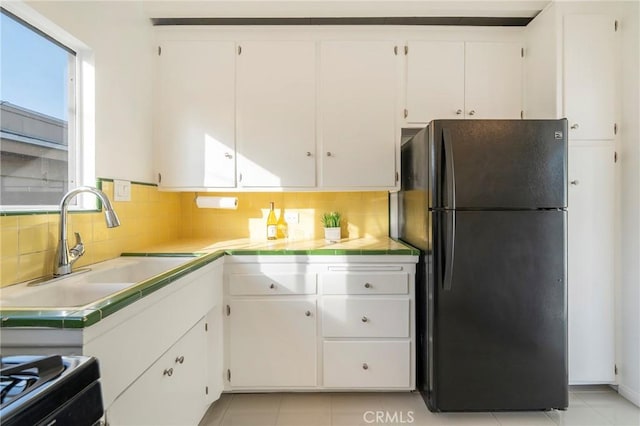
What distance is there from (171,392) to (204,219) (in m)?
1.41

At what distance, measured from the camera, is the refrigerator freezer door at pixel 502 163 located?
1643 mm

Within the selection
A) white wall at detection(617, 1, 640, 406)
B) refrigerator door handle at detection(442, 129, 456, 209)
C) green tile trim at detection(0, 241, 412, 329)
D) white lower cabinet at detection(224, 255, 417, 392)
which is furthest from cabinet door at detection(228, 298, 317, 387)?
white wall at detection(617, 1, 640, 406)

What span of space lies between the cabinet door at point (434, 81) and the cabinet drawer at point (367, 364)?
1.45 m

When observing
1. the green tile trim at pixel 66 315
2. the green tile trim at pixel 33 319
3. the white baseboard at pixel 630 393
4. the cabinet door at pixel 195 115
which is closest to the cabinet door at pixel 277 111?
the cabinet door at pixel 195 115

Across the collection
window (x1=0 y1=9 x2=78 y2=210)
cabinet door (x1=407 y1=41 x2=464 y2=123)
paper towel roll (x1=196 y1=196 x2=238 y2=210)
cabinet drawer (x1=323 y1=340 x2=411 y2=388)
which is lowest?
cabinet drawer (x1=323 y1=340 x2=411 y2=388)

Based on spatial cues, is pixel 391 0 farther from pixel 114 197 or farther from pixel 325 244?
pixel 114 197

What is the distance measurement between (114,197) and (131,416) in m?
1.15

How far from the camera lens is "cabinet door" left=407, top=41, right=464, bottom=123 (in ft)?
6.99

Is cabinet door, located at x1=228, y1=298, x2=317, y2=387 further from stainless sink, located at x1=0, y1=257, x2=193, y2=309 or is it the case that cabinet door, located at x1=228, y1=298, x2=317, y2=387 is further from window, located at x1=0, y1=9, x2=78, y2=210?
window, located at x1=0, y1=9, x2=78, y2=210

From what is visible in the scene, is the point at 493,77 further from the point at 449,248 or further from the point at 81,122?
the point at 81,122

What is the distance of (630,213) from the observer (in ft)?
6.09

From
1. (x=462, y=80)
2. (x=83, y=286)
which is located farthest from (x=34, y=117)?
(x=462, y=80)

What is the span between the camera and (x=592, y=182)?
1898 mm

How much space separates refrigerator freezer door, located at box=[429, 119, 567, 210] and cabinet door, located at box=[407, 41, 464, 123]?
0.53 metres
